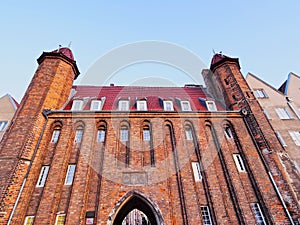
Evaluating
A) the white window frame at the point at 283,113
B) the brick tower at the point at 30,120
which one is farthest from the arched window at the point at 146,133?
the white window frame at the point at 283,113

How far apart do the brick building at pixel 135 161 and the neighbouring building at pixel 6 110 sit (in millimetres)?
3860

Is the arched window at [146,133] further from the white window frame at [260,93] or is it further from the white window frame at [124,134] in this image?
the white window frame at [260,93]

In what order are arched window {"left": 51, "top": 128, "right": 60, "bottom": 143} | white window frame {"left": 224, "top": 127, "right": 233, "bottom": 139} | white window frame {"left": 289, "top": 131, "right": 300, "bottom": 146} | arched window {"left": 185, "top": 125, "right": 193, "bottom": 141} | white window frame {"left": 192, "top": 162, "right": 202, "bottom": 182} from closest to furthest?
1. white window frame {"left": 192, "top": 162, "right": 202, "bottom": 182}
2. arched window {"left": 51, "top": 128, "right": 60, "bottom": 143}
3. arched window {"left": 185, "top": 125, "right": 193, "bottom": 141}
4. white window frame {"left": 224, "top": 127, "right": 233, "bottom": 139}
5. white window frame {"left": 289, "top": 131, "right": 300, "bottom": 146}

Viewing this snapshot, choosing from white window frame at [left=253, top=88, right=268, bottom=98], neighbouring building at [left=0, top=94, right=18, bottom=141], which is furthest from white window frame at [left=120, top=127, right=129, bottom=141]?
white window frame at [left=253, top=88, right=268, bottom=98]

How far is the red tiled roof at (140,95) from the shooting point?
16.5m

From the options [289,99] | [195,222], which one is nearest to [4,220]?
[195,222]

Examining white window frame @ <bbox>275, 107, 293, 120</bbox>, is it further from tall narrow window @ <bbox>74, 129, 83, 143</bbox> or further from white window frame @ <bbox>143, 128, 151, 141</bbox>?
tall narrow window @ <bbox>74, 129, 83, 143</bbox>

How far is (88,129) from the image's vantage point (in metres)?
13.8

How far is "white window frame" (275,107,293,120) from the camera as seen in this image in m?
17.9

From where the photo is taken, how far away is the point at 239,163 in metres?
13.5

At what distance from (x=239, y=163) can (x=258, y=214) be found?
331 centimetres

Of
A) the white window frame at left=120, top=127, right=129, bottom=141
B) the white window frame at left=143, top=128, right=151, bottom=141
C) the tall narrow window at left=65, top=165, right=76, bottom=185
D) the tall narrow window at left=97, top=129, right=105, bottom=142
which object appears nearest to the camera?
the tall narrow window at left=65, top=165, right=76, bottom=185

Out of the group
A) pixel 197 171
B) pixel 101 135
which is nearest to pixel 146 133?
pixel 101 135

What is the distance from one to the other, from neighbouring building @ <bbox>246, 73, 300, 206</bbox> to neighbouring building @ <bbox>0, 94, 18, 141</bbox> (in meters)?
22.1
